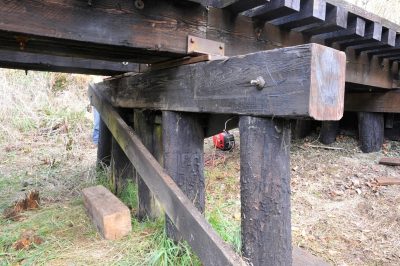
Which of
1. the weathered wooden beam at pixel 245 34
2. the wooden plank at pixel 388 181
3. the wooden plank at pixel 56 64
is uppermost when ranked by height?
the weathered wooden beam at pixel 245 34

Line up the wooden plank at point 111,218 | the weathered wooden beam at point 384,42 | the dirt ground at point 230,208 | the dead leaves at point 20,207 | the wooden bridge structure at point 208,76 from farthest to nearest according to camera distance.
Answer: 1. the dead leaves at point 20,207
2. the weathered wooden beam at point 384,42
3. the wooden plank at point 111,218
4. the dirt ground at point 230,208
5. the wooden bridge structure at point 208,76

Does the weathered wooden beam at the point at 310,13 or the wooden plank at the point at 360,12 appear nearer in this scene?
the weathered wooden beam at the point at 310,13

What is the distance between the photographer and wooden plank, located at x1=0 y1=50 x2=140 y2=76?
288 cm

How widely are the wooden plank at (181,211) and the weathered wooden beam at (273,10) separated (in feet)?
3.91

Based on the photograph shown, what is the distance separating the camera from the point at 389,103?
4785 millimetres

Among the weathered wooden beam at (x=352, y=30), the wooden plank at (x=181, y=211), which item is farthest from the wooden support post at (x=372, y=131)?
the wooden plank at (x=181, y=211)

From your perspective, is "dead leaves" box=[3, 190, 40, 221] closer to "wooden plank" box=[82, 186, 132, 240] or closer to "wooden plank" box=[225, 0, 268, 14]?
"wooden plank" box=[82, 186, 132, 240]

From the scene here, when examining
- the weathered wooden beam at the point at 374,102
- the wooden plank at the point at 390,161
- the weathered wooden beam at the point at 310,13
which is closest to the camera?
the weathered wooden beam at the point at 310,13

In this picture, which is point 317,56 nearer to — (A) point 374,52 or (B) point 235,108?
(B) point 235,108

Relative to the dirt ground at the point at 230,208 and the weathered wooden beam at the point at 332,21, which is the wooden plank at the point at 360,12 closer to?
the weathered wooden beam at the point at 332,21

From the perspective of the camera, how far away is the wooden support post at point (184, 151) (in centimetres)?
221

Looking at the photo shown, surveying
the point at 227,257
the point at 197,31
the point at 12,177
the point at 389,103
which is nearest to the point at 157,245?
the point at 227,257

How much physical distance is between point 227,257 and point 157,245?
992 mm

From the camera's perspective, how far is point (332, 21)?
2350 millimetres
